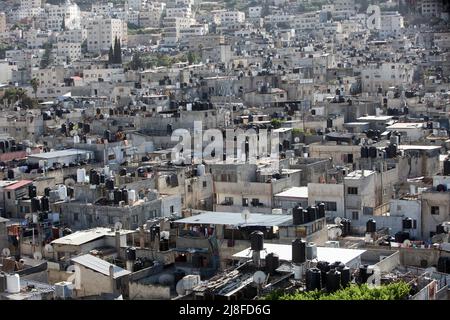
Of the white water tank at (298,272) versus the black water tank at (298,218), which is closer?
the white water tank at (298,272)

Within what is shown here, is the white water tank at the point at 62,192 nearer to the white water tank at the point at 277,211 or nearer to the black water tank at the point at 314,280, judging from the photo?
the white water tank at the point at 277,211

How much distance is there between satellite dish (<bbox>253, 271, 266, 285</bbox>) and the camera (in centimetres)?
784

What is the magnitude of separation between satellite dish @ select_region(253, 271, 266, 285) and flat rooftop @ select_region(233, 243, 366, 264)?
750mm

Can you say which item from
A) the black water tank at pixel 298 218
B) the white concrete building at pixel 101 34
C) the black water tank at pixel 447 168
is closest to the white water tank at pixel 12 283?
the black water tank at pixel 298 218

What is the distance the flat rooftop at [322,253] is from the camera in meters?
8.68

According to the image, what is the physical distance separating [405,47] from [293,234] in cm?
3196

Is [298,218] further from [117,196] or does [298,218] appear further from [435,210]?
[117,196]

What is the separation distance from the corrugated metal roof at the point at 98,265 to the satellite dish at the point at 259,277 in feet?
5.18

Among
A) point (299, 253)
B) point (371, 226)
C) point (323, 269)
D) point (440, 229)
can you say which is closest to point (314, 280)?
point (323, 269)

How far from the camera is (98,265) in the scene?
9.28 metres

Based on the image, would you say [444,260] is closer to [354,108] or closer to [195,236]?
[195,236]

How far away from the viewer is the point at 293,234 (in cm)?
1016

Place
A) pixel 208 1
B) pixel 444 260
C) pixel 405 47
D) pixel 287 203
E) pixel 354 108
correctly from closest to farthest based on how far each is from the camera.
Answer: pixel 444 260 → pixel 287 203 → pixel 354 108 → pixel 405 47 → pixel 208 1
